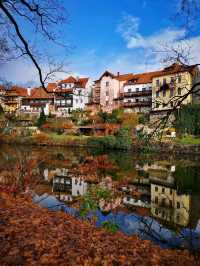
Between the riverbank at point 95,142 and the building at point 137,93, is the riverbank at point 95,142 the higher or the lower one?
the lower one

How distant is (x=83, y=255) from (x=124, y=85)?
58705mm

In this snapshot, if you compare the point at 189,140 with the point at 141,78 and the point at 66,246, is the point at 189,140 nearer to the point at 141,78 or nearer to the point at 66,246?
the point at 141,78

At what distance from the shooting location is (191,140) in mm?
39219

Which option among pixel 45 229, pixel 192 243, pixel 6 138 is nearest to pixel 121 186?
pixel 192 243

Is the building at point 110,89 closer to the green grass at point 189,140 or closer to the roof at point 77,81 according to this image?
the roof at point 77,81

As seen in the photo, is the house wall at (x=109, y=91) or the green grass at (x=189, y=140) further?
the house wall at (x=109, y=91)

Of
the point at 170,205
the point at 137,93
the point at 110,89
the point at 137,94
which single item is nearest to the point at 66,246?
the point at 170,205

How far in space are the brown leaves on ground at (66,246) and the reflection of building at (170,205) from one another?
3.53 meters

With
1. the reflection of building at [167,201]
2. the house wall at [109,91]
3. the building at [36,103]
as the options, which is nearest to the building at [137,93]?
the house wall at [109,91]

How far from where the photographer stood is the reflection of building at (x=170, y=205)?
34.4 ft

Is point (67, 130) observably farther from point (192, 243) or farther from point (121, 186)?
point (192, 243)

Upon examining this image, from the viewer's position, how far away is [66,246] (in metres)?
5.84

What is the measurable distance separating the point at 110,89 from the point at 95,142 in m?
25.3

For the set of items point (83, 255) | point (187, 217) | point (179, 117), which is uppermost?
point (179, 117)
